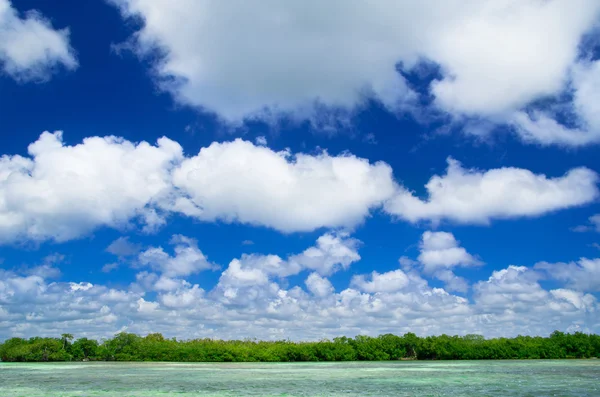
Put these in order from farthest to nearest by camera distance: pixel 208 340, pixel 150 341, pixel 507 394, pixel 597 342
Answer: pixel 208 340, pixel 150 341, pixel 597 342, pixel 507 394

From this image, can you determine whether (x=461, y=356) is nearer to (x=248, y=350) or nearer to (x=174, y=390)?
(x=248, y=350)

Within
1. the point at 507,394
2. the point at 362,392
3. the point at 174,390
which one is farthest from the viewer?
the point at 174,390

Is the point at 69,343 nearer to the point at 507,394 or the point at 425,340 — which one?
the point at 425,340

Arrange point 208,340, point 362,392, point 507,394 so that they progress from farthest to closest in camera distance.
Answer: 1. point 208,340
2. point 362,392
3. point 507,394

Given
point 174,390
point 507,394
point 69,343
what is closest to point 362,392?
point 507,394

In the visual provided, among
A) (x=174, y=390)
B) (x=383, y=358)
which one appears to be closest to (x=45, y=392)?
(x=174, y=390)

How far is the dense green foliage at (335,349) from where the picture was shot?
114750 millimetres

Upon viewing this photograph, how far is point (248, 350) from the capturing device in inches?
4601

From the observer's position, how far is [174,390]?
138 ft

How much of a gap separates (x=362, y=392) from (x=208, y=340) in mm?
100399

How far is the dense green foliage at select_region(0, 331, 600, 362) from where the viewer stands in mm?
114750

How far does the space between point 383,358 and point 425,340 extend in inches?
408

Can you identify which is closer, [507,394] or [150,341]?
[507,394]

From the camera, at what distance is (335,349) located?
117 meters
